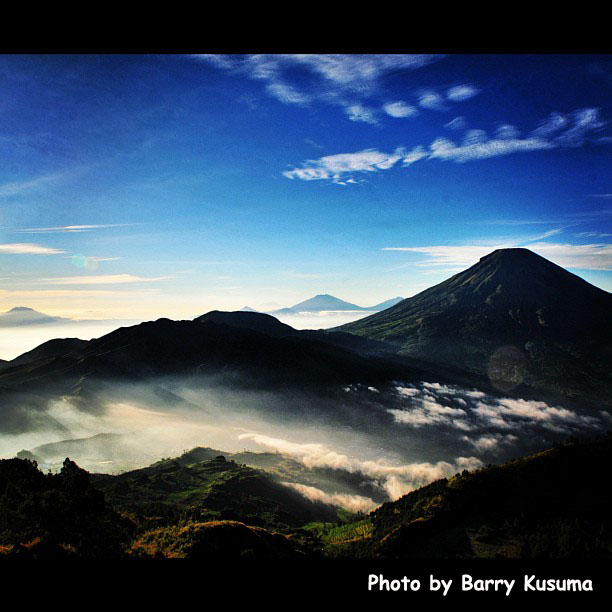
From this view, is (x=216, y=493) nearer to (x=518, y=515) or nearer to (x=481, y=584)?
(x=518, y=515)

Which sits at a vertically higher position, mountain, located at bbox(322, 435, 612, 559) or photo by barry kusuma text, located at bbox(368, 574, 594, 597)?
photo by barry kusuma text, located at bbox(368, 574, 594, 597)

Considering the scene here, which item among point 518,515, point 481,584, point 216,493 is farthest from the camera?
point 216,493

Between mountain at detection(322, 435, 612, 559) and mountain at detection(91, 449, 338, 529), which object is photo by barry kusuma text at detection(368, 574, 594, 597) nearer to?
mountain at detection(322, 435, 612, 559)

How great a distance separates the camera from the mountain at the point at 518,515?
671 inches

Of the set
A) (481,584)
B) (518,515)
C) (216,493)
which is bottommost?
(216,493)

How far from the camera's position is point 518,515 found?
63.6 ft

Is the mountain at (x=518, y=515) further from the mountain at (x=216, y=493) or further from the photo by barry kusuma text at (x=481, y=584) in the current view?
the mountain at (x=216, y=493)

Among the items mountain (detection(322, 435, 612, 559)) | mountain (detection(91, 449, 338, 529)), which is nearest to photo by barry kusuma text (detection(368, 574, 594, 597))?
mountain (detection(322, 435, 612, 559))

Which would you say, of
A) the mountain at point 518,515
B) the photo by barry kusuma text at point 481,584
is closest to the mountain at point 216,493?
the mountain at point 518,515

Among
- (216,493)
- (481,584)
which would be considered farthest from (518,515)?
(216,493)

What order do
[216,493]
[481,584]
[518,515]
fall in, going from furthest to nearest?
1. [216,493]
2. [518,515]
3. [481,584]

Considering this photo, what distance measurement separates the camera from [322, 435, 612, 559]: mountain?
17031 millimetres
